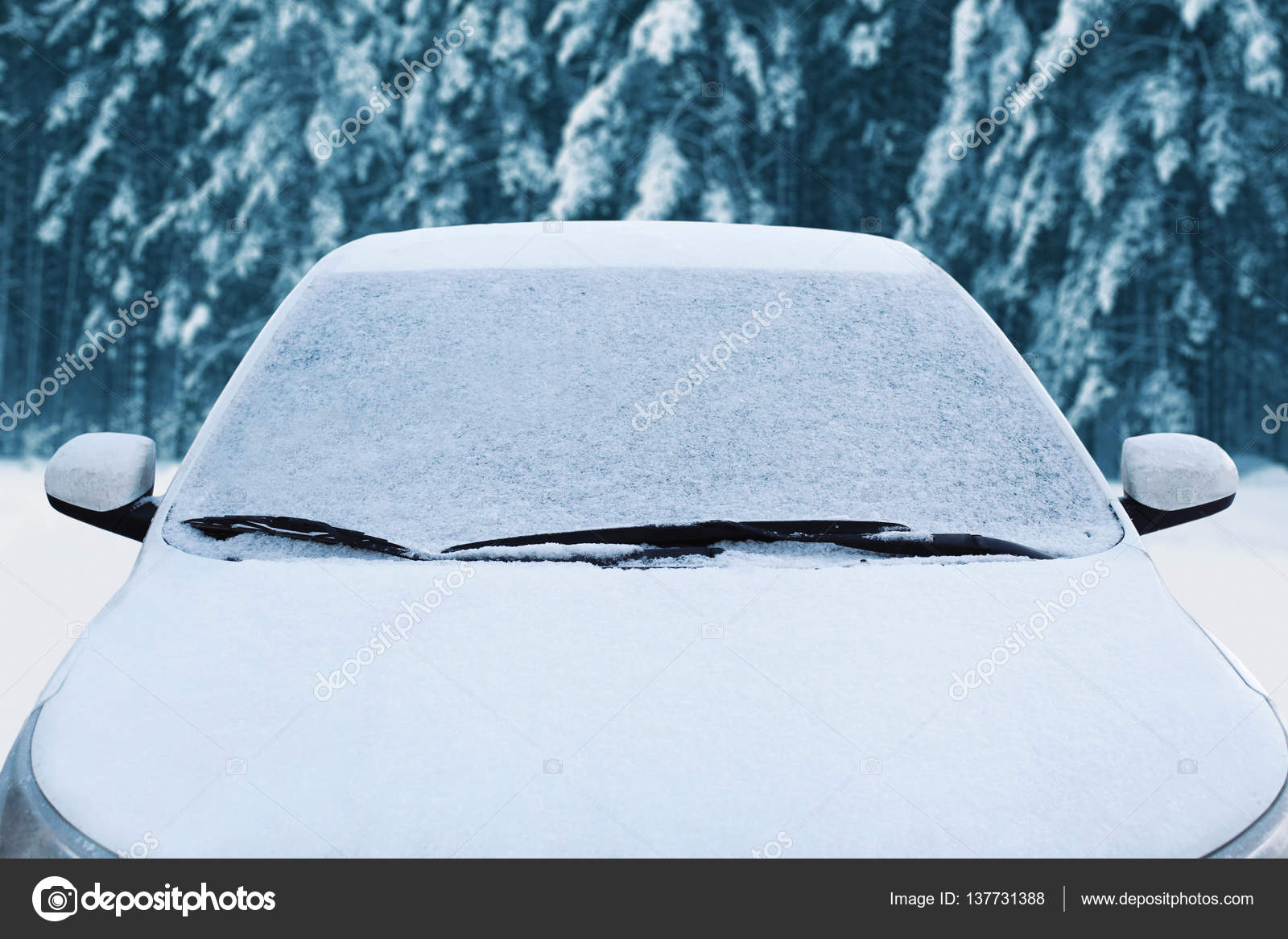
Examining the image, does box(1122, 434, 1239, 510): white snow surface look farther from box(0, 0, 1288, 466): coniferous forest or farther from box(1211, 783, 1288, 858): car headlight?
box(0, 0, 1288, 466): coniferous forest

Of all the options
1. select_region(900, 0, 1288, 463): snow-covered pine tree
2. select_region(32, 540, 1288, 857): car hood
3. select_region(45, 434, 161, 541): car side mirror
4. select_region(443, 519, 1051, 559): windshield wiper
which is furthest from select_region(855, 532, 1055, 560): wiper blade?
select_region(900, 0, 1288, 463): snow-covered pine tree

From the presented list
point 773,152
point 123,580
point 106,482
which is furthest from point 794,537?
point 773,152

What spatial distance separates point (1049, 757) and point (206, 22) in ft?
71.0

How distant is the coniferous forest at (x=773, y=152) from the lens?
15039 mm

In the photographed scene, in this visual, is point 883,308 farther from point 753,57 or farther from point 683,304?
point 753,57

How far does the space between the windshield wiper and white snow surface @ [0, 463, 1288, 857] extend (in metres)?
0.12

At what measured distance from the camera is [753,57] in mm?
16359

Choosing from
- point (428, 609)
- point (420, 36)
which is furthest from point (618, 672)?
point (420, 36)

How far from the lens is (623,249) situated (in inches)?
118

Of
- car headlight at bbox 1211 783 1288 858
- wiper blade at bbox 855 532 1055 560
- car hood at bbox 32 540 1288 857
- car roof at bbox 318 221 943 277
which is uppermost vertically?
car roof at bbox 318 221 943 277

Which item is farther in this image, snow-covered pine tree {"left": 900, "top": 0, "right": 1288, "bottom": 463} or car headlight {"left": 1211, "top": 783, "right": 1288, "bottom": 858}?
snow-covered pine tree {"left": 900, "top": 0, "right": 1288, "bottom": 463}

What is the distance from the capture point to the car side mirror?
2.73 meters

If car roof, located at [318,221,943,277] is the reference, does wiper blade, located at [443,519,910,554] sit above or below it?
below

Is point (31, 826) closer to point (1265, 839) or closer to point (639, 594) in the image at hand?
point (639, 594)
